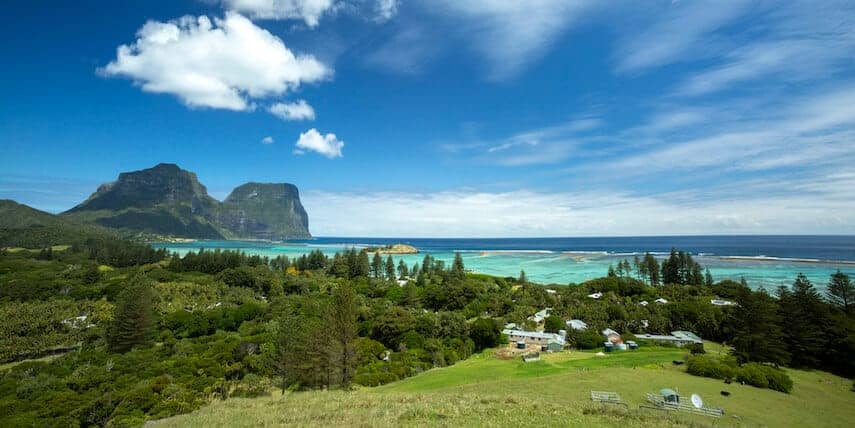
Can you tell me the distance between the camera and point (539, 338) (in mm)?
44500

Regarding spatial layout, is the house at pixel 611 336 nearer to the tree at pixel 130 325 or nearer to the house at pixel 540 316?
the house at pixel 540 316

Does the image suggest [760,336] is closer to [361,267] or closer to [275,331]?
[275,331]

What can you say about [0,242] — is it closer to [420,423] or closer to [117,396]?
[117,396]

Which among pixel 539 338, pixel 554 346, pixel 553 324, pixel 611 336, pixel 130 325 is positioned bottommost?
pixel 554 346

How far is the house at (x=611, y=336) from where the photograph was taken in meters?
43.6

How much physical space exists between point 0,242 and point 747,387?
200 metres

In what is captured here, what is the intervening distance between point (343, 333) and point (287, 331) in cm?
670

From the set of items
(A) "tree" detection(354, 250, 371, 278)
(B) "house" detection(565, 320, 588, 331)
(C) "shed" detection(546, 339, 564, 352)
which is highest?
(A) "tree" detection(354, 250, 371, 278)

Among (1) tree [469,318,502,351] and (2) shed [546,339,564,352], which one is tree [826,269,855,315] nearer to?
(2) shed [546,339,564,352]

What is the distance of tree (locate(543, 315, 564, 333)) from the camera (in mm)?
49000

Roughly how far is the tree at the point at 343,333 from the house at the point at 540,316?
3277cm

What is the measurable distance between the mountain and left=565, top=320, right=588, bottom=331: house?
178980mm

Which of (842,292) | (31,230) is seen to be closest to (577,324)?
(842,292)

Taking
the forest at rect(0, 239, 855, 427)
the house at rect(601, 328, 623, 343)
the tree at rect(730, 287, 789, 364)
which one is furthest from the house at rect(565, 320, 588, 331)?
the tree at rect(730, 287, 789, 364)
